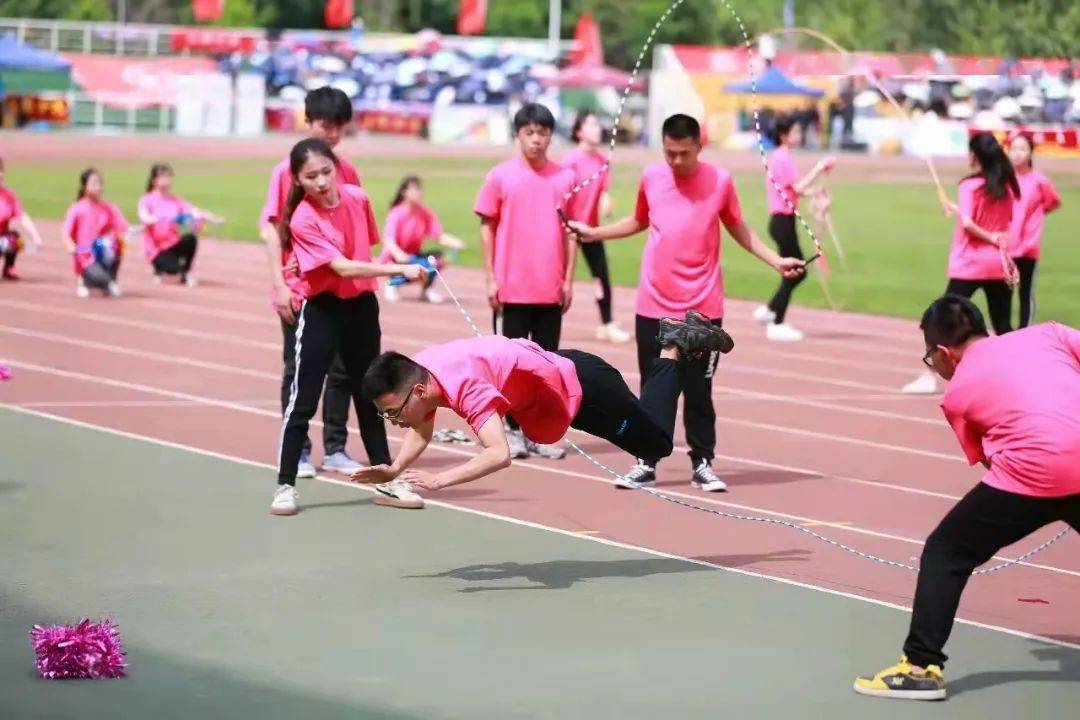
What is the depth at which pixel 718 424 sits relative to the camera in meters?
13.3

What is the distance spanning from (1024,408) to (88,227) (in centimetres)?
1595

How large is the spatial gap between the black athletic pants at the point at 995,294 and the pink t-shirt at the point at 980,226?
0.21ft

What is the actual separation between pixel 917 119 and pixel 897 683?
41.6 metres

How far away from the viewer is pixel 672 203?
35.1ft

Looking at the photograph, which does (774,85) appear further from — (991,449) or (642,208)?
(991,449)

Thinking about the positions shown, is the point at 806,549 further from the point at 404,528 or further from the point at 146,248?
the point at 146,248

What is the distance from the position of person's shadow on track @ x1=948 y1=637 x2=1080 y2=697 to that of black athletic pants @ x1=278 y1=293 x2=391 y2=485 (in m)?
3.72

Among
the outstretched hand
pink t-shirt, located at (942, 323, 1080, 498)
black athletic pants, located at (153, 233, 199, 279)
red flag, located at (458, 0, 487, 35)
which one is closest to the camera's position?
pink t-shirt, located at (942, 323, 1080, 498)

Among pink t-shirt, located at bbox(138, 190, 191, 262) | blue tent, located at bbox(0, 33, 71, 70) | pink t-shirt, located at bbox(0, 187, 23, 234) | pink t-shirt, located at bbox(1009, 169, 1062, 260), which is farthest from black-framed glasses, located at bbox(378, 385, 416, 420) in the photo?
blue tent, located at bbox(0, 33, 71, 70)

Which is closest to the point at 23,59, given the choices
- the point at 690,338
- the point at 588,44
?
the point at 588,44

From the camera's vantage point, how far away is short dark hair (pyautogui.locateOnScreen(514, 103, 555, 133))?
444 inches

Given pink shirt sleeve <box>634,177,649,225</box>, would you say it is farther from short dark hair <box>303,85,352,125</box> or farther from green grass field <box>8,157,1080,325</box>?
green grass field <box>8,157,1080,325</box>

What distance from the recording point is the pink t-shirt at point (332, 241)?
9.70m

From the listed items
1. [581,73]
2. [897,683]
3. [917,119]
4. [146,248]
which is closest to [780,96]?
[581,73]
